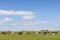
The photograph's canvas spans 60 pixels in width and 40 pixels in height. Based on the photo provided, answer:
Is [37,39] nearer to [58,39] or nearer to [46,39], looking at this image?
[46,39]

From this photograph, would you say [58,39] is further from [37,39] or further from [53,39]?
[37,39]

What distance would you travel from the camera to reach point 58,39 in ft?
135

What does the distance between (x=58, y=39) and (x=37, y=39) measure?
5.06 m

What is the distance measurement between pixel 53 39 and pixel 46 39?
1.61 m

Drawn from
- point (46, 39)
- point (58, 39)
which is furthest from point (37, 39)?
point (58, 39)

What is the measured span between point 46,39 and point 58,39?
2.91 meters

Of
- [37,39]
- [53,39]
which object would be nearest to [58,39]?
[53,39]

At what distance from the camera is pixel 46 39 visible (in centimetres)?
4062

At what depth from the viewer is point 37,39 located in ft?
132
